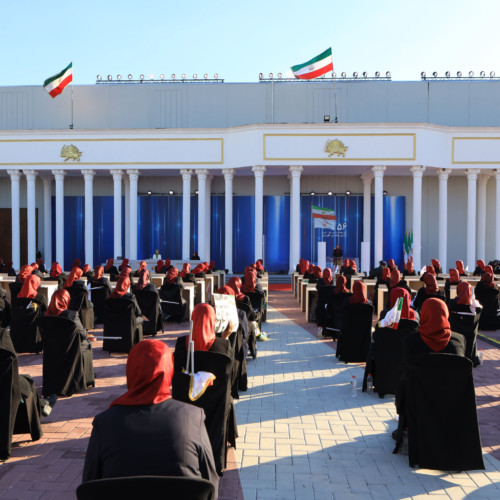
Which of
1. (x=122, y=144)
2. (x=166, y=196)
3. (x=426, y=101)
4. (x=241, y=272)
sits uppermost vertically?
(x=426, y=101)

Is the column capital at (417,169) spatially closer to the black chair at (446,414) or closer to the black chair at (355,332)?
the black chair at (355,332)

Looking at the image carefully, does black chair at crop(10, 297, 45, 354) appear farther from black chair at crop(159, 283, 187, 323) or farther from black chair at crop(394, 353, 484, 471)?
black chair at crop(394, 353, 484, 471)

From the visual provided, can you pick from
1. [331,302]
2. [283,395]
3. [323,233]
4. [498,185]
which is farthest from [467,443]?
[323,233]

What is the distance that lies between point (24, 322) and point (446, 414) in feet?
25.0

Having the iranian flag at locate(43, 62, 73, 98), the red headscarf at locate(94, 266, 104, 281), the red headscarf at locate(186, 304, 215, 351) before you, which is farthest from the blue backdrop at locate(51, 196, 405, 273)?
the red headscarf at locate(186, 304, 215, 351)

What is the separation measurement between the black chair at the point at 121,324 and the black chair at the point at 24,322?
130 centimetres

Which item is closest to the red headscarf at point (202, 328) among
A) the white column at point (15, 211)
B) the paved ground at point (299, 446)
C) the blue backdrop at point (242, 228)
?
the paved ground at point (299, 446)

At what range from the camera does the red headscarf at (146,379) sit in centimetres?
289

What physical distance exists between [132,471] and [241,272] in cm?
2939

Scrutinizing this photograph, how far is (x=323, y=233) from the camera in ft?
104

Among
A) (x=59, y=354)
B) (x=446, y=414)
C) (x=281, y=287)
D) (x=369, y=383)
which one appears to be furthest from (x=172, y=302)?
(x=281, y=287)

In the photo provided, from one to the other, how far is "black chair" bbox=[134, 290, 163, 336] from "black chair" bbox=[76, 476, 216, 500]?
30.5 ft

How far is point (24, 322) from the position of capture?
9.91 meters

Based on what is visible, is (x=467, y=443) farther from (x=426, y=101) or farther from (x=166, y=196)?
(x=426, y=101)
